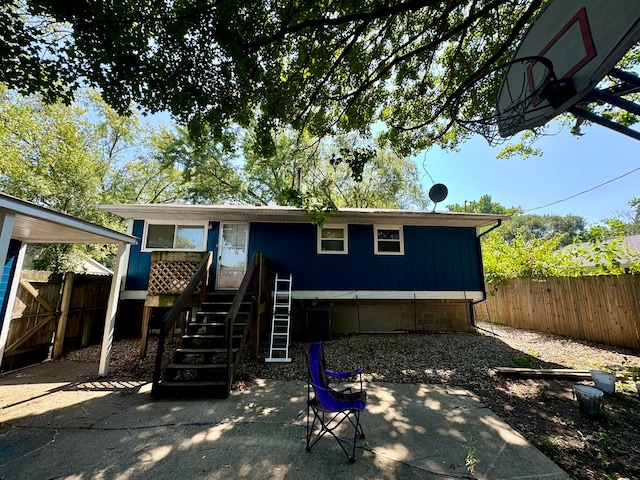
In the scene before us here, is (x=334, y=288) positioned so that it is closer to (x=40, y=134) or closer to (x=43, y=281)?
(x=43, y=281)

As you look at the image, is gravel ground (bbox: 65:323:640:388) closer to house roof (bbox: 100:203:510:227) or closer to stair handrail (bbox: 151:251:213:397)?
stair handrail (bbox: 151:251:213:397)

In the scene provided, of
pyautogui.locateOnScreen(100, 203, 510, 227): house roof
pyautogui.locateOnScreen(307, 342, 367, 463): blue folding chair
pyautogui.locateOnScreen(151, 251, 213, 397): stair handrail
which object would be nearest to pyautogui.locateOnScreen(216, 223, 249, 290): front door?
pyautogui.locateOnScreen(100, 203, 510, 227): house roof

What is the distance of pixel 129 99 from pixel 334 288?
637 cm

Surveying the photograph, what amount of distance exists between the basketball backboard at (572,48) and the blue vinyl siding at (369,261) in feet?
15.5

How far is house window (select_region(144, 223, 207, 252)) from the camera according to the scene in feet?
25.4

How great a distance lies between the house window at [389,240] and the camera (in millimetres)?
8195

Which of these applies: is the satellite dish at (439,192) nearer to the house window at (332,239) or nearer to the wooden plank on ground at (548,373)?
the house window at (332,239)

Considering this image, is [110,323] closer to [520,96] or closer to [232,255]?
[232,255]

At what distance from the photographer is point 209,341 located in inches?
A: 196

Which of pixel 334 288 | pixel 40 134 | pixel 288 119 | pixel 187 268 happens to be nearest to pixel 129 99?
pixel 288 119

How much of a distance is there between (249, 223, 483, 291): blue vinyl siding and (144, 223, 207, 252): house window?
62.6 inches

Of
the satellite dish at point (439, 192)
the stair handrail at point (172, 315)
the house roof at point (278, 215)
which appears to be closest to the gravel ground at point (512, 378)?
the stair handrail at point (172, 315)

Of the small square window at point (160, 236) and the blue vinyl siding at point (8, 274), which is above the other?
the small square window at point (160, 236)

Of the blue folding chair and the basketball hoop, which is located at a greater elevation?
the basketball hoop
